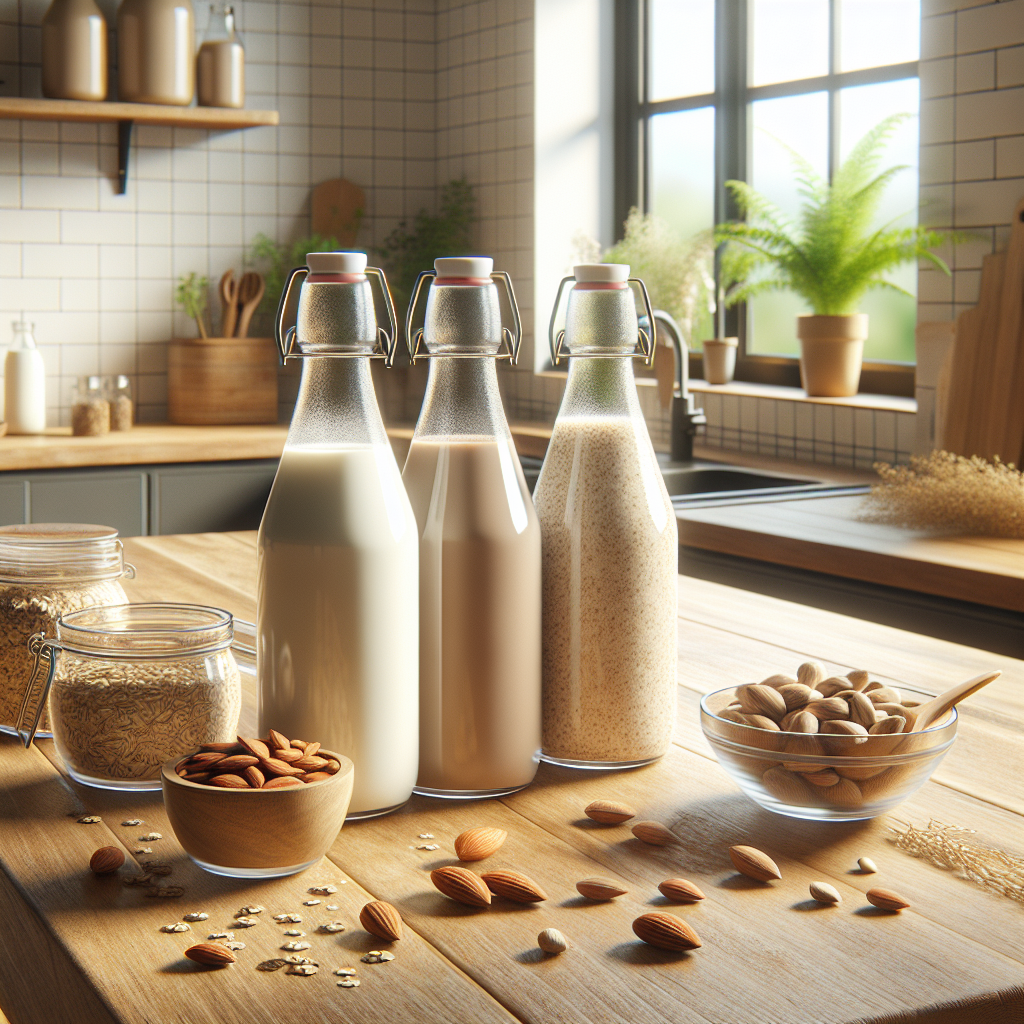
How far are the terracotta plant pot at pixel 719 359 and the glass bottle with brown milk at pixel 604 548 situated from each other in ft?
9.00

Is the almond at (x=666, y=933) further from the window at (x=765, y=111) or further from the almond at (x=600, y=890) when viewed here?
the window at (x=765, y=111)

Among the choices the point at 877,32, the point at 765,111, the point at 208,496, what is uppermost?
the point at 877,32

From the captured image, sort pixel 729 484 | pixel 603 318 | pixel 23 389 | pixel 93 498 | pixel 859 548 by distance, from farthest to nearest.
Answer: pixel 23 389 < pixel 93 498 < pixel 729 484 < pixel 859 548 < pixel 603 318

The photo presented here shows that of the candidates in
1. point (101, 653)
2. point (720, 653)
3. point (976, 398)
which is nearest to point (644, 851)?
point (101, 653)

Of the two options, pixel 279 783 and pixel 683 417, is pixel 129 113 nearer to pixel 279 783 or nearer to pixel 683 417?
pixel 683 417

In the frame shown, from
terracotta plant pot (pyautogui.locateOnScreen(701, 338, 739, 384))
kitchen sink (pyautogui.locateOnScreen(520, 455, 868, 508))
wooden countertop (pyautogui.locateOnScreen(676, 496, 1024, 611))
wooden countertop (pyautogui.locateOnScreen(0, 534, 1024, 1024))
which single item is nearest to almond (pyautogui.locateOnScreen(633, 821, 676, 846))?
wooden countertop (pyautogui.locateOnScreen(0, 534, 1024, 1024))

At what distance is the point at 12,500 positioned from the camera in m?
3.08

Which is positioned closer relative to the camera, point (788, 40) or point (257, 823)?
point (257, 823)

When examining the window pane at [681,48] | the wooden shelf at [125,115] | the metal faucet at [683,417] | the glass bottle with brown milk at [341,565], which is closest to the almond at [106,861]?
the glass bottle with brown milk at [341,565]

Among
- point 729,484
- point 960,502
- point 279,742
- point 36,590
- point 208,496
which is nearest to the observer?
point 279,742

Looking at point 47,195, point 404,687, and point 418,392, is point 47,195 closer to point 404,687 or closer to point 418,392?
point 418,392

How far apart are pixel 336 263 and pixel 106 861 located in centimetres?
32

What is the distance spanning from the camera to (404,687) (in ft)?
2.20

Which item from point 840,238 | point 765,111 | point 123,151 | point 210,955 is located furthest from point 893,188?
point 210,955
